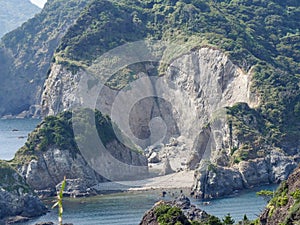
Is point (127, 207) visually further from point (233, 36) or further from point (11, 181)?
point (233, 36)

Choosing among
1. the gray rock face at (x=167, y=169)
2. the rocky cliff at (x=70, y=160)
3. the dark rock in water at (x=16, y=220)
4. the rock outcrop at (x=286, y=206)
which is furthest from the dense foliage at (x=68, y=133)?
the rock outcrop at (x=286, y=206)

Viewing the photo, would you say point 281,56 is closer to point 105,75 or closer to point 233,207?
point 105,75

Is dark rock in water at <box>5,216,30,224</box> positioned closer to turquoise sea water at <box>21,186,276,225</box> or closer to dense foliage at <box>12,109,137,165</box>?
turquoise sea water at <box>21,186,276,225</box>

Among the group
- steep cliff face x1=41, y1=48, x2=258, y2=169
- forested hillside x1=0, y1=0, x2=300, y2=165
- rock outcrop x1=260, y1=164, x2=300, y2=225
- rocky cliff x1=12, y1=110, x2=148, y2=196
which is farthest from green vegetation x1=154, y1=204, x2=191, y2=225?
steep cliff face x1=41, y1=48, x2=258, y2=169

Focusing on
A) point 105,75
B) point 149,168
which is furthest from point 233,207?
point 105,75

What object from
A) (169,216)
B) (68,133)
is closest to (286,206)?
(169,216)

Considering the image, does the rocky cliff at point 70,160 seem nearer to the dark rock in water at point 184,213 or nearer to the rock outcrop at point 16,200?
the rock outcrop at point 16,200
